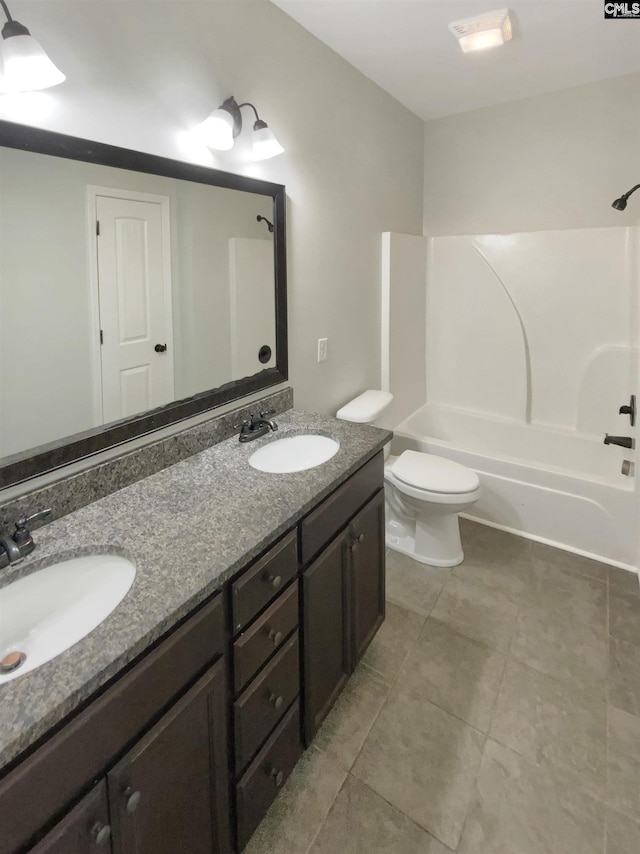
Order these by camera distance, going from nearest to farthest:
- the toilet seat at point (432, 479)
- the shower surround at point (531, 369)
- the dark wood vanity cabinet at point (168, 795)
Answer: the dark wood vanity cabinet at point (168, 795), the toilet seat at point (432, 479), the shower surround at point (531, 369)

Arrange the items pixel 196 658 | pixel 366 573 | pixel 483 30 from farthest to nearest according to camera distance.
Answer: pixel 483 30, pixel 366 573, pixel 196 658

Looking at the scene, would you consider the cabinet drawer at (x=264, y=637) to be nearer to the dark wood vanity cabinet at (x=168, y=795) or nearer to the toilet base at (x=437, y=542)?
the dark wood vanity cabinet at (x=168, y=795)

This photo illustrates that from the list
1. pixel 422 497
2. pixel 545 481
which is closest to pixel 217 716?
pixel 422 497

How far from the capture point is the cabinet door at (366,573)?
5.23 feet

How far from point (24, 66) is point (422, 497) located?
203 cm

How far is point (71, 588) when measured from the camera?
105 cm

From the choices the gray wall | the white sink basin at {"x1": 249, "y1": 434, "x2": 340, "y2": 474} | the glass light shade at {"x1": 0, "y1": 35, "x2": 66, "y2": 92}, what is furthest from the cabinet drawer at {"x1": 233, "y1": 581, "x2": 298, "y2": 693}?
the gray wall

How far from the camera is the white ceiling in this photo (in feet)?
5.94

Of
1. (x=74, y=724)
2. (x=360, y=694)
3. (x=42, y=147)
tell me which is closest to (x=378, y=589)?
(x=360, y=694)

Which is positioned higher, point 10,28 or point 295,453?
point 10,28


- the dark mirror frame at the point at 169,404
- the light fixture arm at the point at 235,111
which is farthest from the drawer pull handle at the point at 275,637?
the light fixture arm at the point at 235,111

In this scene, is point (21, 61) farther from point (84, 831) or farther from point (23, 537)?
point (84, 831)

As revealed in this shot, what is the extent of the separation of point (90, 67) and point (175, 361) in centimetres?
79

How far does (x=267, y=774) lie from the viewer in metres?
1.26
